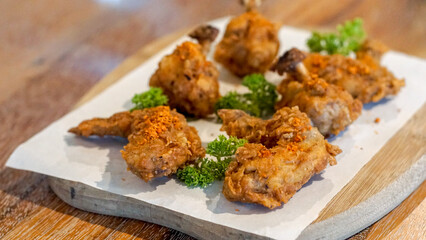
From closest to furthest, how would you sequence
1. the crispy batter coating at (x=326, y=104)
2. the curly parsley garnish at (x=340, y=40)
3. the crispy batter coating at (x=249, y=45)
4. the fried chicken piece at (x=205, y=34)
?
the crispy batter coating at (x=326, y=104)
the fried chicken piece at (x=205, y=34)
the crispy batter coating at (x=249, y=45)
the curly parsley garnish at (x=340, y=40)

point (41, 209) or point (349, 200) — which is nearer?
point (349, 200)

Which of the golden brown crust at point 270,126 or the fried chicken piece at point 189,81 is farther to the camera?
the fried chicken piece at point 189,81

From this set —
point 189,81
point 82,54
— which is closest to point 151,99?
point 189,81

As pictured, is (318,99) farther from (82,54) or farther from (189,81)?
(82,54)

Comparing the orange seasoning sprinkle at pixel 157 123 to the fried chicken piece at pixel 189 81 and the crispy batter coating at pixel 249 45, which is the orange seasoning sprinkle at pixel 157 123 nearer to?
the fried chicken piece at pixel 189 81

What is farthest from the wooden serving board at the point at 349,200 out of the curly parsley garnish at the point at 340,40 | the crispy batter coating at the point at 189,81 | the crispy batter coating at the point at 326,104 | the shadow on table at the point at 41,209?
the curly parsley garnish at the point at 340,40

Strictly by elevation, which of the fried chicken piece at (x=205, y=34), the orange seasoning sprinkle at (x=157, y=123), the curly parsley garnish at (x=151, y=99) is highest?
the fried chicken piece at (x=205, y=34)
